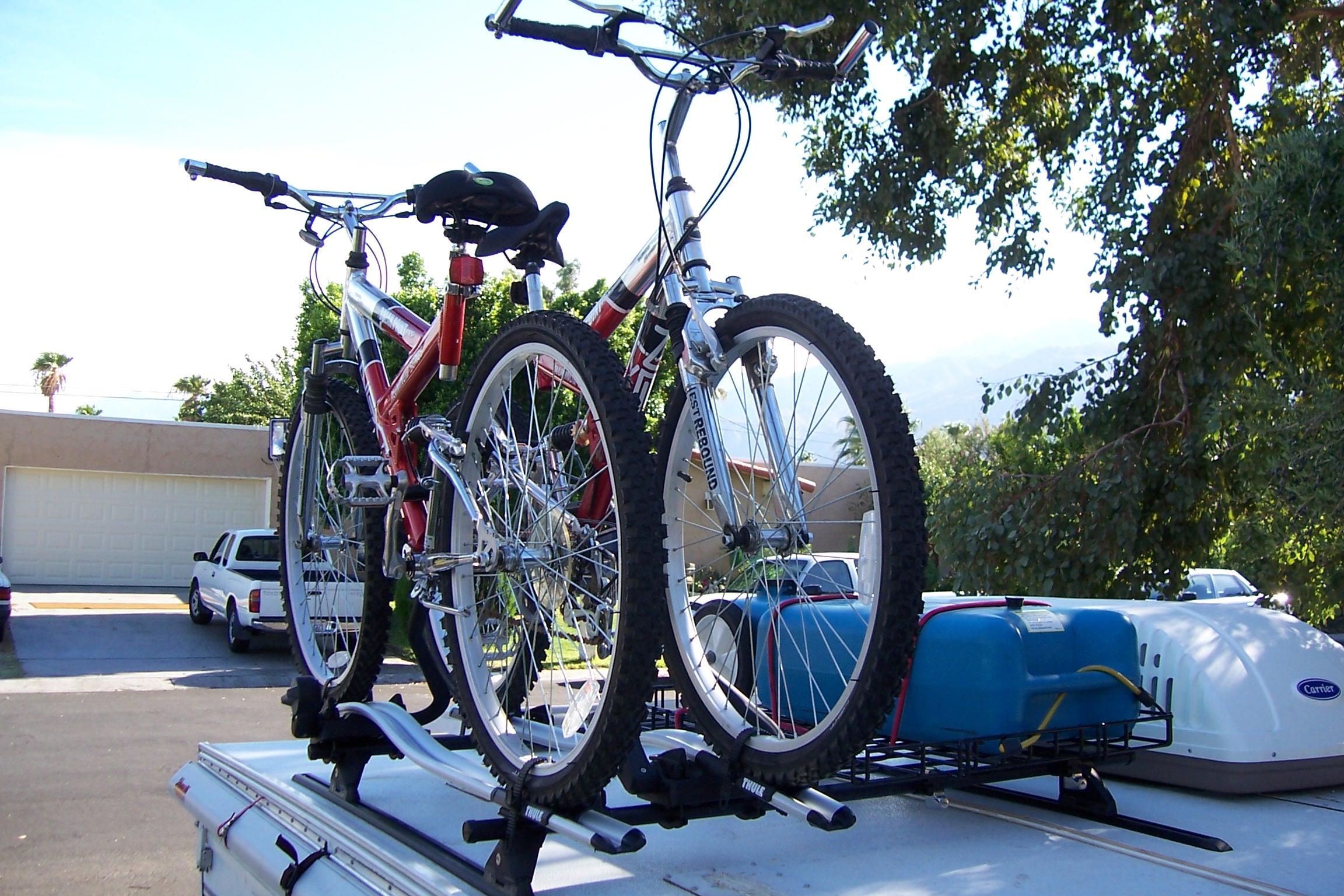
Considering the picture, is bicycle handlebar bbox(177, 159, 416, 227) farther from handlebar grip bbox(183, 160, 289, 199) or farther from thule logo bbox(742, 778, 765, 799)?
thule logo bbox(742, 778, 765, 799)

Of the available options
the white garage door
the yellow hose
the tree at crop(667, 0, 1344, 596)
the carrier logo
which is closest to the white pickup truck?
the white garage door

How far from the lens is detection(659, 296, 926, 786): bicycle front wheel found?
2.12m

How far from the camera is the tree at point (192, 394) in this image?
140 feet

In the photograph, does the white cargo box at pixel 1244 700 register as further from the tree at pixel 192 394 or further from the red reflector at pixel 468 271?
the tree at pixel 192 394

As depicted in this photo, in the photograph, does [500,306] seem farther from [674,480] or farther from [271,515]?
[674,480]

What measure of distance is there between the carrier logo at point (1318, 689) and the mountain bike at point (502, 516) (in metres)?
1.67

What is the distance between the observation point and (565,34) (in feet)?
9.14

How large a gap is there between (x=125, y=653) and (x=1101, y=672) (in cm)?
1517

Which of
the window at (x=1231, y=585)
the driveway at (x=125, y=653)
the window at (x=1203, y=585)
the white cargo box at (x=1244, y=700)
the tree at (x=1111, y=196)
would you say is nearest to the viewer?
the white cargo box at (x=1244, y=700)

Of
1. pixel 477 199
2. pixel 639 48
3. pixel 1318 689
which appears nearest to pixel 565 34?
pixel 639 48

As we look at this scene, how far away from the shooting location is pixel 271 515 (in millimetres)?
25156

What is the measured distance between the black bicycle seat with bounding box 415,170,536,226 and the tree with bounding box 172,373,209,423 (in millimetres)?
41578

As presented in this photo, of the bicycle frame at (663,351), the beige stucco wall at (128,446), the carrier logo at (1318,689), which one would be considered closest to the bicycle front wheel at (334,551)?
the bicycle frame at (663,351)

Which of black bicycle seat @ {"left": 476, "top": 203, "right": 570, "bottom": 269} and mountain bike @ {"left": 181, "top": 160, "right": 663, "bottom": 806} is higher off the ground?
black bicycle seat @ {"left": 476, "top": 203, "right": 570, "bottom": 269}
